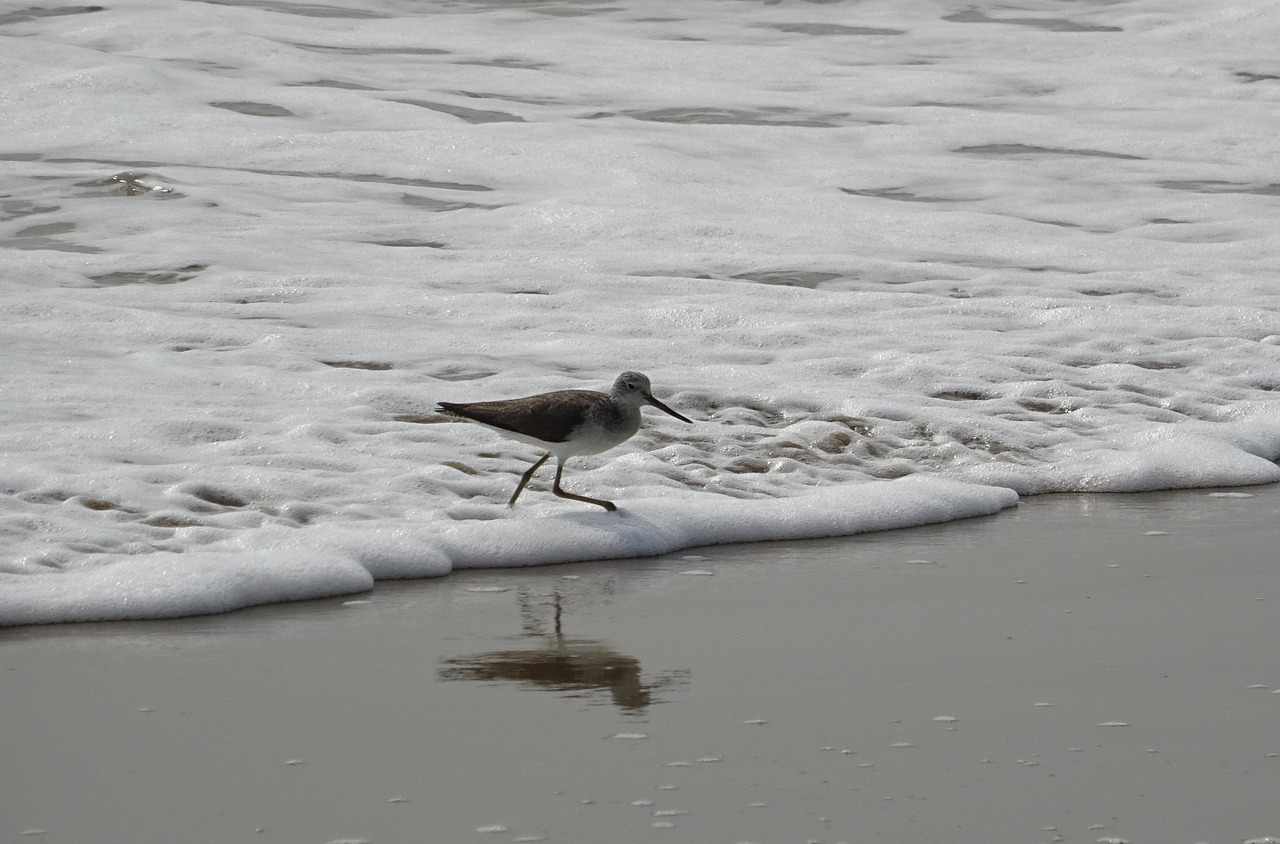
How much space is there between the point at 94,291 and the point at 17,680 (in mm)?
5801

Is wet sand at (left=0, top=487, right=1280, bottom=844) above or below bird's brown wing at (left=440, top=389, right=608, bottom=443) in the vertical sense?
below

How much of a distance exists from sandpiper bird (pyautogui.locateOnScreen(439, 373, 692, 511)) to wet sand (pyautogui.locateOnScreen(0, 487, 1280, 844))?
58cm

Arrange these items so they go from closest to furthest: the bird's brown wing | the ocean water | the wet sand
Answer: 1. the wet sand
2. the bird's brown wing
3. the ocean water

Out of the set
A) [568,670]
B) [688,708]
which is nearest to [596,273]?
[568,670]

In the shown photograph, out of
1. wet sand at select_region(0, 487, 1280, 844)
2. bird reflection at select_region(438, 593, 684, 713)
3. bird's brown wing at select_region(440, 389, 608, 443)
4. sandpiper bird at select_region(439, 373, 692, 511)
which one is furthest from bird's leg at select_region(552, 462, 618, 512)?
bird reflection at select_region(438, 593, 684, 713)

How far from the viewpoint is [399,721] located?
13.2 ft

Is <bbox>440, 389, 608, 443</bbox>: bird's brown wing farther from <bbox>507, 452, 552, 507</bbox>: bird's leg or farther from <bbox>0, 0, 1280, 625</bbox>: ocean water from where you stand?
<bbox>0, 0, 1280, 625</bbox>: ocean water

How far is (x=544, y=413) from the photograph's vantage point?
614cm

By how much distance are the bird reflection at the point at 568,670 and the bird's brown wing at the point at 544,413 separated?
4.73 ft

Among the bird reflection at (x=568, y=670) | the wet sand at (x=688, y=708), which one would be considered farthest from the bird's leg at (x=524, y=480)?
the bird reflection at (x=568, y=670)

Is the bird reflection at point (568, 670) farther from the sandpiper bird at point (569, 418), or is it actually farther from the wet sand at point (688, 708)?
the sandpiper bird at point (569, 418)

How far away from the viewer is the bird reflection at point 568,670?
430 cm

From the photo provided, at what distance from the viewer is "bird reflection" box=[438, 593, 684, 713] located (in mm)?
4301

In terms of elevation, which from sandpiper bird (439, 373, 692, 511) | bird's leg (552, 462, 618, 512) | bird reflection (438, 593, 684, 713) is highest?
sandpiper bird (439, 373, 692, 511)
